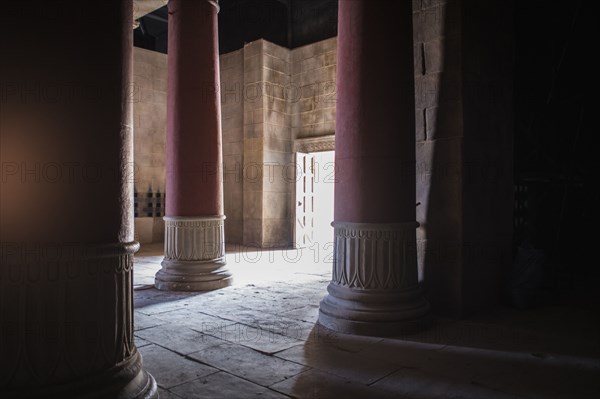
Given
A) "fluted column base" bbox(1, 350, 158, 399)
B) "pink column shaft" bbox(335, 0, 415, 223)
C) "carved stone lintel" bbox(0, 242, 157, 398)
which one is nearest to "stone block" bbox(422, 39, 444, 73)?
"pink column shaft" bbox(335, 0, 415, 223)

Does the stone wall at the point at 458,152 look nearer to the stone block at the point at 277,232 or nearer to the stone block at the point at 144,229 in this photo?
the stone block at the point at 277,232

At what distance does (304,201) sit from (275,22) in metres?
5.53

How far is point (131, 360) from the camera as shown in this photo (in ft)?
7.91

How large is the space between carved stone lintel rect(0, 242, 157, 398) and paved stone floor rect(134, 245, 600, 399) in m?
0.75

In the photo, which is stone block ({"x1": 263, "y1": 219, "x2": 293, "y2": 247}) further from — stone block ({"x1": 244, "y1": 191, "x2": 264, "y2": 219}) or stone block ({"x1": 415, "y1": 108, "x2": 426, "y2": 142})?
stone block ({"x1": 415, "y1": 108, "x2": 426, "y2": 142})

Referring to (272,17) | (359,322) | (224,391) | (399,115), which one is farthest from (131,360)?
(272,17)

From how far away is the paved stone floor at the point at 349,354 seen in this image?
2.95 m

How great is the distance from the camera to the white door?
1211 cm

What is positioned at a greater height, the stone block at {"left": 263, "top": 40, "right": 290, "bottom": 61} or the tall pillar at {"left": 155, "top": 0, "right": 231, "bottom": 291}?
the stone block at {"left": 263, "top": 40, "right": 290, "bottom": 61}

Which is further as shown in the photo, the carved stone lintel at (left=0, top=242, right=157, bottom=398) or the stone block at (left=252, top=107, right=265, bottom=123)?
the stone block at (left=252, top=107, right=265, bottom=123)

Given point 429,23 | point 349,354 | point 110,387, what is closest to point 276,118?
point 429,23

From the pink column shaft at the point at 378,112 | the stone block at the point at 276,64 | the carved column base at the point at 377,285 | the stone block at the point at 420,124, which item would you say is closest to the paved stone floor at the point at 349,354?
the carved column base at the point at 377,285

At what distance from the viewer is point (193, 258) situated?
6406 millimetres

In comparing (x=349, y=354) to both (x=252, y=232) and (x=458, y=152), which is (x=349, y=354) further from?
(x=252, y=232)
